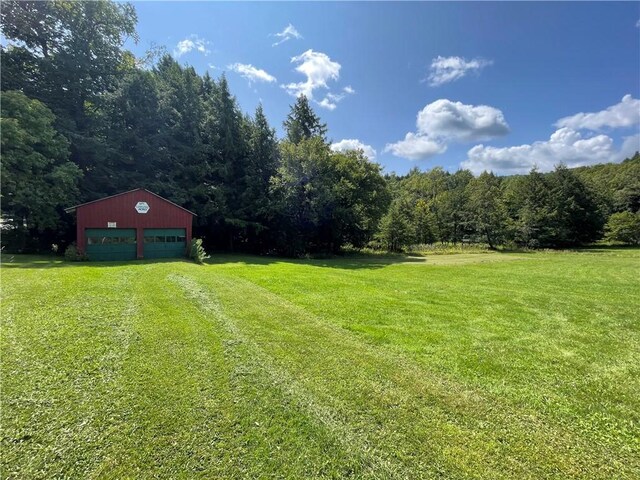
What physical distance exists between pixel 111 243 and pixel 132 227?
4.74 feet

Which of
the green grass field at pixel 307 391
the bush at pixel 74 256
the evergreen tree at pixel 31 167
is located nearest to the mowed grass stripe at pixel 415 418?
the green grass field at pixel 307 391

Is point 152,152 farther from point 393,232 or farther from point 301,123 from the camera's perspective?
point 393,232

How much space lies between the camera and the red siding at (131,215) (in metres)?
17.0

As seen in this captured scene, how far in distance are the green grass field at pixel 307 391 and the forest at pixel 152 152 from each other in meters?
16.1

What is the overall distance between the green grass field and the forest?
1608 cm

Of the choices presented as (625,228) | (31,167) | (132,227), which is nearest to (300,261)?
(132,227)

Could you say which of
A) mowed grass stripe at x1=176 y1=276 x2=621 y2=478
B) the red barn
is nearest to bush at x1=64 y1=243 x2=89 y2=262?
the red barn

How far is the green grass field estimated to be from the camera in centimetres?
266

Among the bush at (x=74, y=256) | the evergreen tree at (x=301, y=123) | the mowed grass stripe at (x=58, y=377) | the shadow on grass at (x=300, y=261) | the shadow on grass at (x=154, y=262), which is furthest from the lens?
the evergreen tree at (x=301, y=123)

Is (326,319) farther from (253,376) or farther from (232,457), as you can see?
(232,457)

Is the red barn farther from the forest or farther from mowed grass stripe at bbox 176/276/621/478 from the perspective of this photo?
mowed grass stripe at bbox 176/276/621/478

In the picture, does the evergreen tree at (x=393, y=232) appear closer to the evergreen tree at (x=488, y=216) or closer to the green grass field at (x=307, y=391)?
the evergreen tree at (x=488, y=216)

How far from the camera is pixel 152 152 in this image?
82.0ft

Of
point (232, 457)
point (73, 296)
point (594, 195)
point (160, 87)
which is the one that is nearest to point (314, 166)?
point (160, 87)
